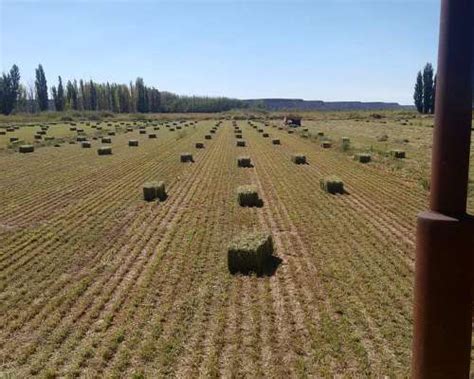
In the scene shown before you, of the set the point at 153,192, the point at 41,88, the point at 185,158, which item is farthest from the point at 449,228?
the point at 41,88

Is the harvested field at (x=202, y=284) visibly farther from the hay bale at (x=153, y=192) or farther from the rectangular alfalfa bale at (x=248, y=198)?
the hay bale at (x=153, y=192)

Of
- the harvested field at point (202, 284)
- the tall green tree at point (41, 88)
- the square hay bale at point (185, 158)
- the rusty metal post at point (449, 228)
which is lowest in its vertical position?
the harvested field at point (202, 284)

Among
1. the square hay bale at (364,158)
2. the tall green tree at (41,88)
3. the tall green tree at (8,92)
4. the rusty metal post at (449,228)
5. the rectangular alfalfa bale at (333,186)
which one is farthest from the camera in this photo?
the tall green tree at (41,88)

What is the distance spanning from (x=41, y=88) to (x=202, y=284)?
14621 centimetres

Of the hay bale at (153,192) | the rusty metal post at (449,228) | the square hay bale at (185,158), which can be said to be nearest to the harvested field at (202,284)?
the hay bale at (153,192)

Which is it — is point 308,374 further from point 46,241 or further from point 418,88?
point 418,88

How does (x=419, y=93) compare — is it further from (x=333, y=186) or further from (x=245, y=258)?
(x=245, y=258)

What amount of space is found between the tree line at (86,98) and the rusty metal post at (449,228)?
445ft

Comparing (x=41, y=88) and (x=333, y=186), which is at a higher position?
(x=41, y=88)

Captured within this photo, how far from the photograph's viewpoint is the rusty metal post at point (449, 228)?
65.5 inches

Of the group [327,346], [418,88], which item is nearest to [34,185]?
[327,346]

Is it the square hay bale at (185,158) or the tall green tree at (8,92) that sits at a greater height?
the tall green tree at (8,92)

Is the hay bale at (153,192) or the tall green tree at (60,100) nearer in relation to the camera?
the hay bale at (153,192)

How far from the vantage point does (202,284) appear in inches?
398
